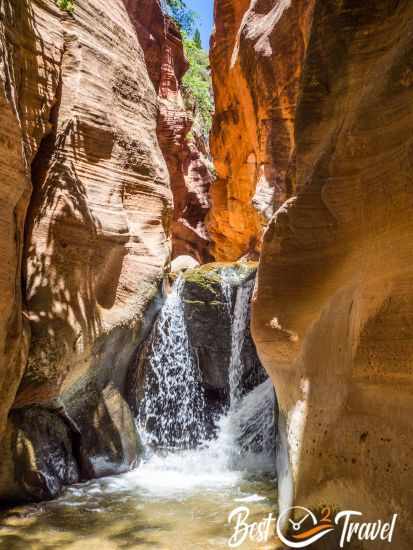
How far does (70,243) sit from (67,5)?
10.3ft

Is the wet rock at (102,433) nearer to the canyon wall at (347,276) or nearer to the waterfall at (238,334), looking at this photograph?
the waterfall at (238,334)

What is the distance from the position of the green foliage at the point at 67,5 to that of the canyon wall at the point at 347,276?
3.71m

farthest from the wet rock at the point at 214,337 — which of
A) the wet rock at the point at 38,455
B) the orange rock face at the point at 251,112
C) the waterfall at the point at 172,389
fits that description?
the wet rock at the point at 38,455

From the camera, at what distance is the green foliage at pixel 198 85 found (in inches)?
721

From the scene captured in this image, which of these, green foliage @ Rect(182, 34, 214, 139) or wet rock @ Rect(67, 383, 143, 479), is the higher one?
green foliage @ Rect(182, 34, 214, 139)

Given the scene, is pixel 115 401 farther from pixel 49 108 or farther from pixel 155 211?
pixel 49 108

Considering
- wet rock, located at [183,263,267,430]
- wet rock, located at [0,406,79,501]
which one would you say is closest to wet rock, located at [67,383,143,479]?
wet rock, located at [0,406,79,501]

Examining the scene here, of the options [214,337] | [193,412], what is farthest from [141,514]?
[214,337]

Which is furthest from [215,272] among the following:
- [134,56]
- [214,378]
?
[134,56]

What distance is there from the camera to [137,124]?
7191 mm

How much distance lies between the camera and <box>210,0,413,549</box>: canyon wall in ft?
8.41

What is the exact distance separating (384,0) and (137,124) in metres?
4.84

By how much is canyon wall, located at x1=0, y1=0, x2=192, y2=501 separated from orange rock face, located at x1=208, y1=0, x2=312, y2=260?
3914 millimetres

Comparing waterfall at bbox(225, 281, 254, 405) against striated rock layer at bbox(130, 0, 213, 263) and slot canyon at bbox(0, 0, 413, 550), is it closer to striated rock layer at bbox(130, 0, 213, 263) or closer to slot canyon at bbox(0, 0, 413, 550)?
slot canyon at bbox(0, 0, 413, 550)
